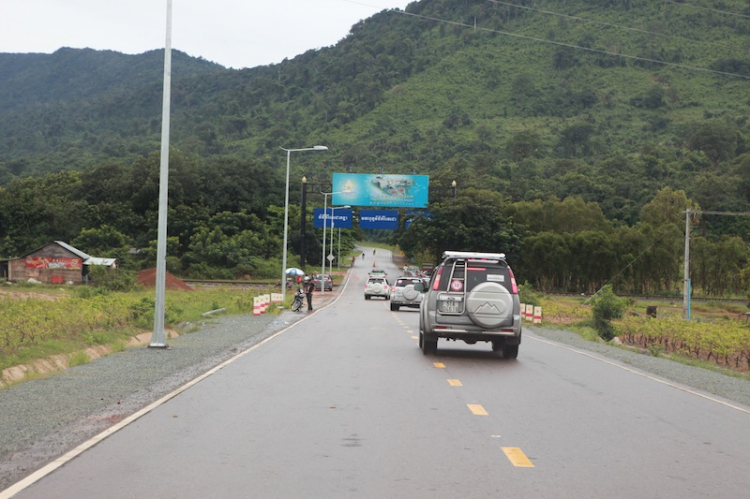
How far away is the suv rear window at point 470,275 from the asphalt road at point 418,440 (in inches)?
110

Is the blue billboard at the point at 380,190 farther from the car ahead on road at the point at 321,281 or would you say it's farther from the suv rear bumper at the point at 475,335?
the suv rear bumper at the point at 475,335

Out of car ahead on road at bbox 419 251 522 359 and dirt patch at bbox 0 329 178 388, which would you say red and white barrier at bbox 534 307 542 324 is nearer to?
car ahead on road at bbox 419 251 522 359

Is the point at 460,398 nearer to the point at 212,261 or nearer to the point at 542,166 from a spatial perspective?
the point at 212,261

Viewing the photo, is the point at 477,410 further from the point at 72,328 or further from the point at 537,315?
the point at 537,315

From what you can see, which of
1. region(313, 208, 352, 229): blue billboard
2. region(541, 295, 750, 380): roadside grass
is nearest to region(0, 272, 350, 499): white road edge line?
region(541, 295, 750, 380): roadside grass

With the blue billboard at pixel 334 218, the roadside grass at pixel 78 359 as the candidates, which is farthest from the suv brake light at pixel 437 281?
the blue billboard at pixel 334 218

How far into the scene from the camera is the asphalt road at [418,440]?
7.26m

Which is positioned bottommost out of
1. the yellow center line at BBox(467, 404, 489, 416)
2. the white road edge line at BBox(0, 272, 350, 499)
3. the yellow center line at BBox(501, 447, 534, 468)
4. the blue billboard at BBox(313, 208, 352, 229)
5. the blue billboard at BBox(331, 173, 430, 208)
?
the white road edge line at BBox(0, 272, 350, 499)

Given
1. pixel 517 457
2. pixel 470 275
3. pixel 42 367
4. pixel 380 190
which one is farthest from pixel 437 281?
pixel 380 190

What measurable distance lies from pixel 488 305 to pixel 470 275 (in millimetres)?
892

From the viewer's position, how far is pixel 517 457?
27.9 ft

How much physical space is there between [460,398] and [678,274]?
3088 inches

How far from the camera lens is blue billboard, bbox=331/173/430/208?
6488 centimetres

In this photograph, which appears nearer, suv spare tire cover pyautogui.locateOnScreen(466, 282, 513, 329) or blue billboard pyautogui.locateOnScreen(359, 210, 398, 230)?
suv spare tire cover pyautogui.locateOnScreen(466, 282, 513, 329)
